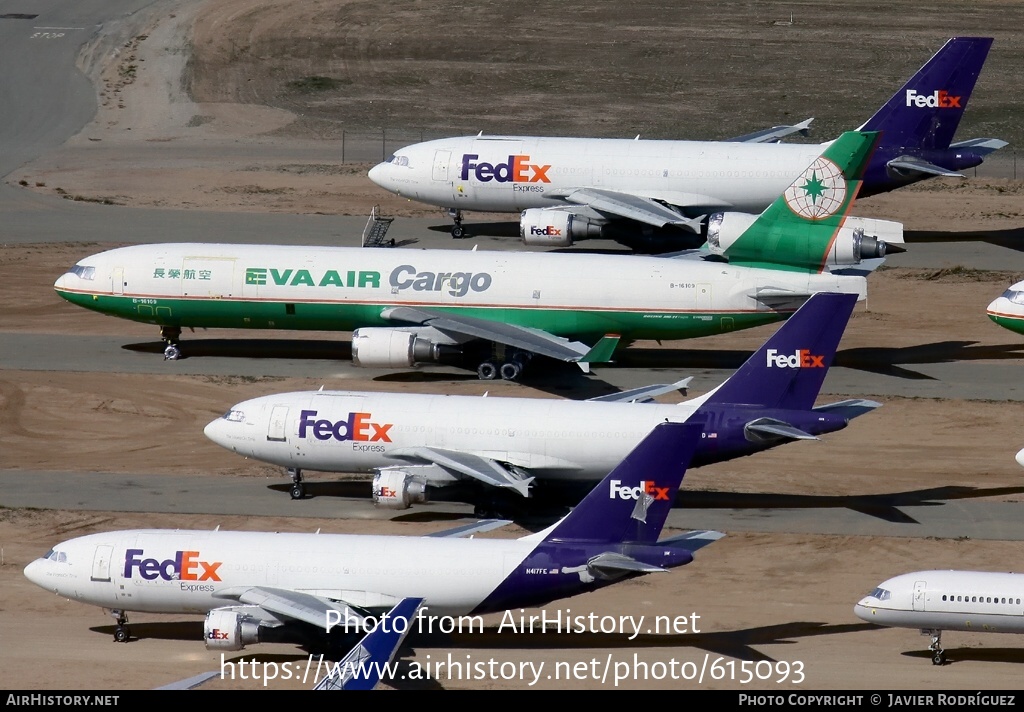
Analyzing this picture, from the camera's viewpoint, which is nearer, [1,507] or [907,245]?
[1,507]

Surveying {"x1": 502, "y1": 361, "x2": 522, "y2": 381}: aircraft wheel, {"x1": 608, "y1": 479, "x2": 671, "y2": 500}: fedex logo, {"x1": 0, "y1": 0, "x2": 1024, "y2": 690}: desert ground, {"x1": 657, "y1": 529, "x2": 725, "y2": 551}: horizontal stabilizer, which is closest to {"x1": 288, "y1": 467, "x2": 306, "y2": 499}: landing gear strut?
{"x1": 0, "y1": 0, "x2": 1024, "y2": 690}: desert ground

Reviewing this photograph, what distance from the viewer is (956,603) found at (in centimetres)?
4934

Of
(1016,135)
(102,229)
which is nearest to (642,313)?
(102,229)

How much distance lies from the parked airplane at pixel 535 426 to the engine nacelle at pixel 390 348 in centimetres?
968

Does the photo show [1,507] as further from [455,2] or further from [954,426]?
[455,2]

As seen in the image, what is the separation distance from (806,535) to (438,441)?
517 inches

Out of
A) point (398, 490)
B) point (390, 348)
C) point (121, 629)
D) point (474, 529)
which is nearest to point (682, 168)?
point (390, 348)

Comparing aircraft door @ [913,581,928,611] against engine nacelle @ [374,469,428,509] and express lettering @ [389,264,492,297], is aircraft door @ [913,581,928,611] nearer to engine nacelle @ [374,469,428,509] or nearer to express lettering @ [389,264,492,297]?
engine nacelle @ [374,469,428,509]

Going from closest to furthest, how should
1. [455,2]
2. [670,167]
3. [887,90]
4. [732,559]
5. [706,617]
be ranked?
[706,617] → [732,559] → [670,167] → [887,90] → [455,2]

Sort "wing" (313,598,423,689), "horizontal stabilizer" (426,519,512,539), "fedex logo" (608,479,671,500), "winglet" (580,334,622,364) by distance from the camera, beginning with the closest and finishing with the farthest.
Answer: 1. "wing" (313,598,423,689)
2. "fedex logo" (608,479,671,500)
3. "horizontal stabilizer" (426,519,512,539)
4. "winglet" (580,334,622,364)

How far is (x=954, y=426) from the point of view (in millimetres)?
68438

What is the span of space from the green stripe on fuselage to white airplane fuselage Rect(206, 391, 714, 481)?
39.7ft

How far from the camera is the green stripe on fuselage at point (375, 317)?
235ft

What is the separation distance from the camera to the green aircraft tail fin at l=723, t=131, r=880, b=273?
72312mm
